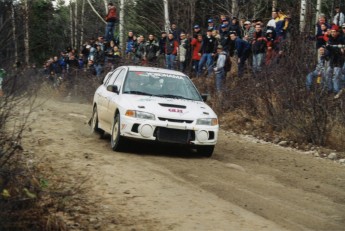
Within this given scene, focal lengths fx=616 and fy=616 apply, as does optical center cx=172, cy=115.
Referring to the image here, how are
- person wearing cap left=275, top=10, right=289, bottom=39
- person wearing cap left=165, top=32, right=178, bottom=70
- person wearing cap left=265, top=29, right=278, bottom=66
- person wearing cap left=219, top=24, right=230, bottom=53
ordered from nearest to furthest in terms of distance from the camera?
person wearing cap left=265, top=29, right=278, bottom=66 < person wearing cap left=275, top=10, right=289, bottom=39 < person wearing cap left=219, top=24, right=230, bottom=53 < person wearing cap left=165, top=32, right=178, bottom=70

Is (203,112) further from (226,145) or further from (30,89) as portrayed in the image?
(30,89)

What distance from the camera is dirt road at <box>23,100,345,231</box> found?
7090mm

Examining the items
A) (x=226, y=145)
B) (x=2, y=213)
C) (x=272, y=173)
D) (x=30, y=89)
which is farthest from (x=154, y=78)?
(x=2, y=213)

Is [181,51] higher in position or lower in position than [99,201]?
higher

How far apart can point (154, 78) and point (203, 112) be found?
1.57m

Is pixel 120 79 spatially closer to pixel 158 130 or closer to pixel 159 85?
pixel 159 85

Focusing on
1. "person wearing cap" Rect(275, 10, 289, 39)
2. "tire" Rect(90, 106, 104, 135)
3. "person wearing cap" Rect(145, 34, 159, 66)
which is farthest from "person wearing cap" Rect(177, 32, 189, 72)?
"tire" Rect(90, 106, 104, 135)

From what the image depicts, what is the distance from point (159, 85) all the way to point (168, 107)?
1.22 metres

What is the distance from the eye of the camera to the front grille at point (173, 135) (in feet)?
37.2

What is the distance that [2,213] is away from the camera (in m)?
5.46

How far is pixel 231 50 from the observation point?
21156mm

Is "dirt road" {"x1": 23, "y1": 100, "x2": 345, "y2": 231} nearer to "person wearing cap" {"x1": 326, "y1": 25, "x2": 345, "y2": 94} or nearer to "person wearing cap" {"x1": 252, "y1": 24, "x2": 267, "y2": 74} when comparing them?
"person wearing cap" {"x1": 326, "y1": 25, "x2": 345, "y2": 94}

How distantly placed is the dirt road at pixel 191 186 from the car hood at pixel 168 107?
820 millimetres

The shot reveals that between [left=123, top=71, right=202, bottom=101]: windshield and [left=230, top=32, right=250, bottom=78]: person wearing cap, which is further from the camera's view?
[left=230, top=32, right=250, bottom=78]: person wearing cap
